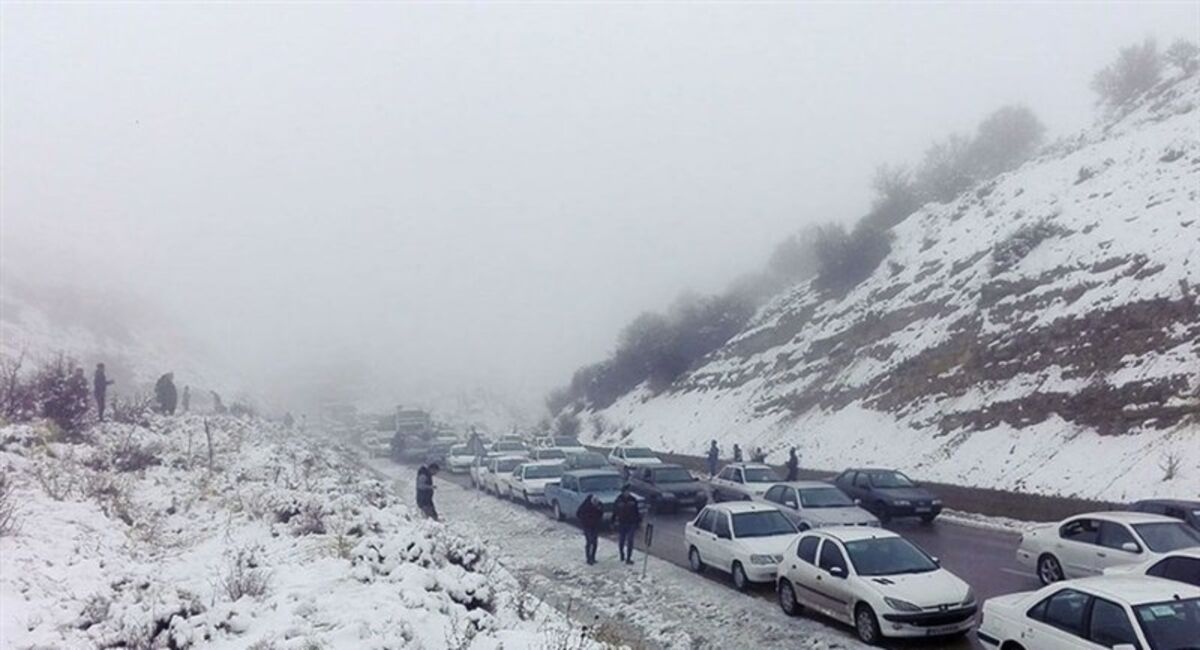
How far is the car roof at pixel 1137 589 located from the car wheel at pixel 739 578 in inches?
277

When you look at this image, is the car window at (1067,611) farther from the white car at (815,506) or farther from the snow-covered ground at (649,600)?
the white car at (815,506)

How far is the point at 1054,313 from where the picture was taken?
31.9 m

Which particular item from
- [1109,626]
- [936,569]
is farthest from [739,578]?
[1109,626]

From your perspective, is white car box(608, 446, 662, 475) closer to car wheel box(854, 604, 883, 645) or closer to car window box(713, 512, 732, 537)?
car window box(713, 512, 732, 537)

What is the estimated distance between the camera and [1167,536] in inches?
525

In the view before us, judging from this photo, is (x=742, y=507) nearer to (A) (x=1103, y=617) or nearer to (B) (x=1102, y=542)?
(B) (x=1102, y=542)

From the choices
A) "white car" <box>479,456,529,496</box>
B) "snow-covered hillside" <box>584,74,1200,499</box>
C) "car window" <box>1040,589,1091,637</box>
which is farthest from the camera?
"white car" <box>479,456,529,496</box>

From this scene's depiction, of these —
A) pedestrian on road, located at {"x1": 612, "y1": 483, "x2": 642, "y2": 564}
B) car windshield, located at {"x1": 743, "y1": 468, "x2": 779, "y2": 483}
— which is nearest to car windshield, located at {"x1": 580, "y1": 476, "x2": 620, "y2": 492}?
car windshield, located at {"x1": 743, "y1": 468, "x2": 779, "y2": 483}

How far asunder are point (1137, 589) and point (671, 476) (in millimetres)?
20127

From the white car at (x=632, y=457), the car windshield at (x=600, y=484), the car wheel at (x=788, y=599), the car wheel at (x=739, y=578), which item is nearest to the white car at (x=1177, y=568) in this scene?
the car wheel at (x=788, y=599)

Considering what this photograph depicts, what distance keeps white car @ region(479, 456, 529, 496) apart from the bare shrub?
2220 centimetres

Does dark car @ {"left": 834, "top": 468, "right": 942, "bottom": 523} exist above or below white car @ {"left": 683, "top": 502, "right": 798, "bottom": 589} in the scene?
below

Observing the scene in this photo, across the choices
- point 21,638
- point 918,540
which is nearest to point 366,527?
point 21,638

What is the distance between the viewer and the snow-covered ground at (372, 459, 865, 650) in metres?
12.3
